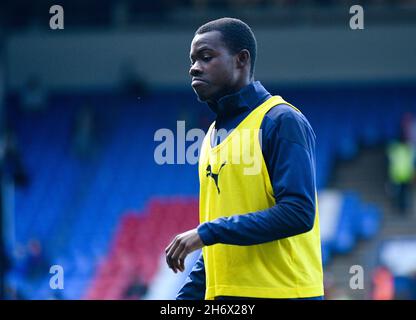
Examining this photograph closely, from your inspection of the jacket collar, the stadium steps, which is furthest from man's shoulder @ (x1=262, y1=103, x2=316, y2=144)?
the stadium steps

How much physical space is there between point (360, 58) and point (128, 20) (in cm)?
364

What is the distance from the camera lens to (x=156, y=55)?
1647 cm

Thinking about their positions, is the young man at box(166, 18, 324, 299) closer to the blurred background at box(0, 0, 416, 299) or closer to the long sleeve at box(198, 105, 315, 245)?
the long sleeve at box(198, 105, 315, 245)

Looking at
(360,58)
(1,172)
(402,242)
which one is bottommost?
(402,242)

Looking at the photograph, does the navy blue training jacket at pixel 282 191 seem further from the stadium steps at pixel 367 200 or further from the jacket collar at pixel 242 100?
the stadium steps at pixel 367 200

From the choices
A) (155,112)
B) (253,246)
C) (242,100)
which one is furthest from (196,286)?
(155,112)

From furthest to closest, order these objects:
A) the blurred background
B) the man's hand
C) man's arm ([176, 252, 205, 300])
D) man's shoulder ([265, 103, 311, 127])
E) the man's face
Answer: the blurred background → man's arm ([176, 252, 205, 300]) → the man's face → man's shoulder ([265, 103, 311, 127]) → the man's hand

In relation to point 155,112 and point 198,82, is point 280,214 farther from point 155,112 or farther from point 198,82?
point 155,112

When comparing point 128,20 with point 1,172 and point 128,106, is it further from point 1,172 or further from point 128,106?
point 1,172

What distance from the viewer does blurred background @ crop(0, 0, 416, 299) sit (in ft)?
45.9

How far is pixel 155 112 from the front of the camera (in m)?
16.3

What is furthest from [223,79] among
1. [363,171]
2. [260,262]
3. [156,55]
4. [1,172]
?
[156,55]

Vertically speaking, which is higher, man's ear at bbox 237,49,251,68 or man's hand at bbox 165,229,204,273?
man's ear at bbox 237,49,251,68

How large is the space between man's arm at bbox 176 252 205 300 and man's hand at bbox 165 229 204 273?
39cm
